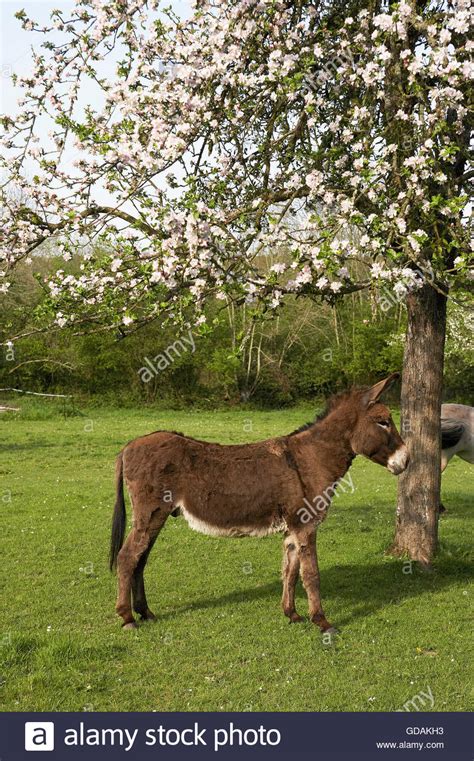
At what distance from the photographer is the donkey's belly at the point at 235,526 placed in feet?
27.3

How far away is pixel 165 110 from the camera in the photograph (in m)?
9.61

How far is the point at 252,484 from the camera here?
27.5ft

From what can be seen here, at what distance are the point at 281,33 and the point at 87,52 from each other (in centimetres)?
262

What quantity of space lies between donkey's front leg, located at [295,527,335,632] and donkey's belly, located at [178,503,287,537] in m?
0.27

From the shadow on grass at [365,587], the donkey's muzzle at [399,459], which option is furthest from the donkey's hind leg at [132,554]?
the donkey's muzzle at [399,459]

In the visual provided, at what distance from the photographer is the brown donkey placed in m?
8.32

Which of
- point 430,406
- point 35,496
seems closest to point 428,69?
point 430,406

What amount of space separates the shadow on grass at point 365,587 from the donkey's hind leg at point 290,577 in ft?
1.09
